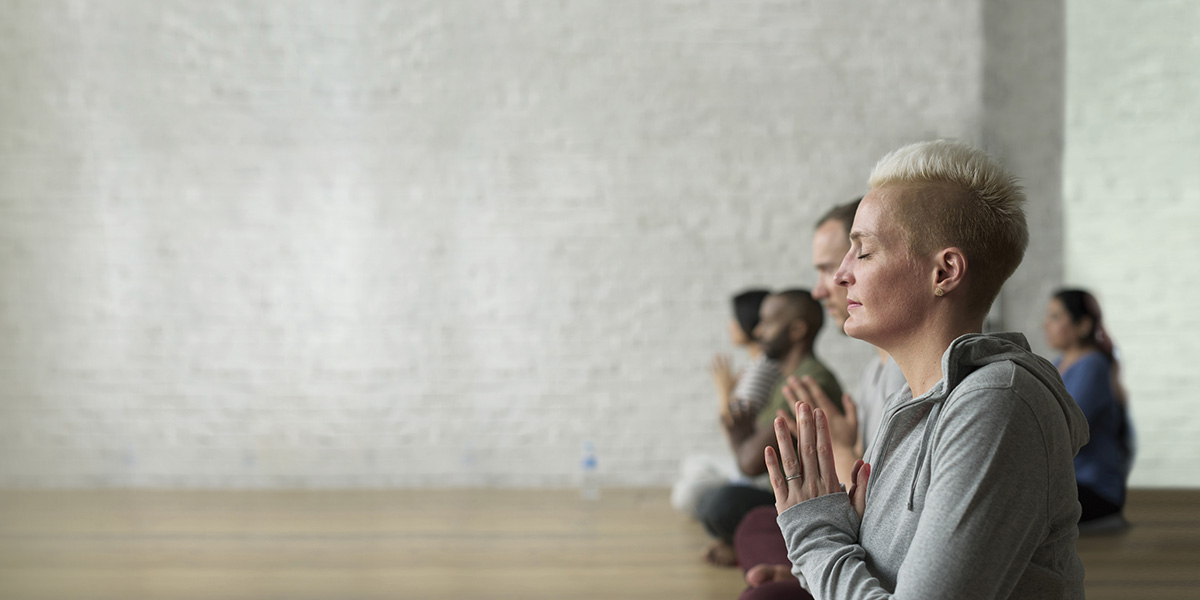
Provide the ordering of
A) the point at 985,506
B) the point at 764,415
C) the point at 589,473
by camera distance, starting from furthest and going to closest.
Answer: the point at 589,473
the point at 764,415
the point at 985,506

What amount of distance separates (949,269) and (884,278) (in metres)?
0.07

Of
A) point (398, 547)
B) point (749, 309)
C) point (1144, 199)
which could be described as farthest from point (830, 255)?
point (1144, 199)

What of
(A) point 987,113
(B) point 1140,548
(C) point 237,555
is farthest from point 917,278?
(A) point 987,113

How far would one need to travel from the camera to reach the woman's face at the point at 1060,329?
3449 mm

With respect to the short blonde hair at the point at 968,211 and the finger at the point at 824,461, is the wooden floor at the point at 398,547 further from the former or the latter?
the short blonde hair at the point at 968,211

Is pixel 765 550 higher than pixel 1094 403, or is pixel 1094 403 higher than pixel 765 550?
pixel 1094 403

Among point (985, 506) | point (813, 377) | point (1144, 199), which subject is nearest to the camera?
point (985, 506)

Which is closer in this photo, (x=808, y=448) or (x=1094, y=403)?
(x=808, y=448)

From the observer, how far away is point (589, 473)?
4.37m

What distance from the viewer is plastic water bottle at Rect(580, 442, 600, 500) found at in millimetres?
4301

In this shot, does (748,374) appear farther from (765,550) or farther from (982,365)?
(982,365)

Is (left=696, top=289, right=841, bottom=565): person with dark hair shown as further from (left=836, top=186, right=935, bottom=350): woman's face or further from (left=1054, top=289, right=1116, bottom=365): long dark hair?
(left=836, top=186, right=935, bottom=350): woman's face

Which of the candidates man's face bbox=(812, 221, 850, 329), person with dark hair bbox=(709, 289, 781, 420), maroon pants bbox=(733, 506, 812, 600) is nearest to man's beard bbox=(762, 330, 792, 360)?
person with dark hair bbox=(709, 289, 781, 420)

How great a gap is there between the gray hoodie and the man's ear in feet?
0.24
